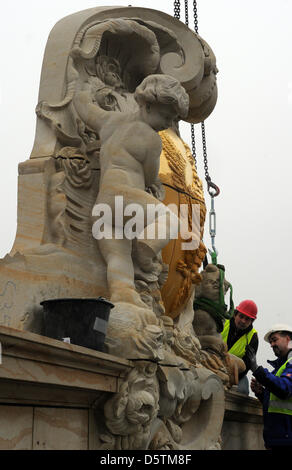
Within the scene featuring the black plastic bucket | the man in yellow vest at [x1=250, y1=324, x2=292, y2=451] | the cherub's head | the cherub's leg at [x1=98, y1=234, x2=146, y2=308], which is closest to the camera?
the black plastic bucket

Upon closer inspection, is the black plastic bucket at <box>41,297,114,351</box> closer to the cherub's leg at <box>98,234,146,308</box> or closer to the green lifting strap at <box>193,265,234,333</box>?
the cherub's leg at <box>98,234,146,308</box>

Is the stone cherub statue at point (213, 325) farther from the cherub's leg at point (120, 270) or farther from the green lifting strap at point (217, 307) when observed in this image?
the cherub's leg at point (120, 270)

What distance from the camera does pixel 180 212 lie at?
688 centimetres

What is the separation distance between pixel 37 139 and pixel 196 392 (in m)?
2.40

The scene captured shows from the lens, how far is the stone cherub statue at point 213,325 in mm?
7441

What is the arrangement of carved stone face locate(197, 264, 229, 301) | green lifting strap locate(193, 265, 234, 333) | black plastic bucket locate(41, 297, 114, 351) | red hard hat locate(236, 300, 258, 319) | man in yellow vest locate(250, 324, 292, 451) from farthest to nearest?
red hard hat locate(236, 300, 258, 319), carved stone face locate(197, 264, 229, 301), green lifting strap locate(193, 265, 234, 333), man in yellow vest locate(250, 324, 292, 451), black plastic bucket locate(41, 297, 114, 351)

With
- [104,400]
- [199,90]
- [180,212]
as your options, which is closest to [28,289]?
[104,400]

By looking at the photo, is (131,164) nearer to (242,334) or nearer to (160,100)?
(160,100)

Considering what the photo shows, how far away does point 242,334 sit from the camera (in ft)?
28.0

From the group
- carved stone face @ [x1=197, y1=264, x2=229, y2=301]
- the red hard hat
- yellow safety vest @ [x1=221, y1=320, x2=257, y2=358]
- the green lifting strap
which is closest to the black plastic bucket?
the green lifting strap

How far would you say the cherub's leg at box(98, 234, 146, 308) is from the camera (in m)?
5.29

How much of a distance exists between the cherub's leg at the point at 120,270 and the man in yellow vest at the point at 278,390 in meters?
1.98

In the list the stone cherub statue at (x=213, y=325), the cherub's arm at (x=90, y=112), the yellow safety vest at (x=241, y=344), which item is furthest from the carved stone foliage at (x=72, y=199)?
the yellow safety vest at (x=241, y=344)

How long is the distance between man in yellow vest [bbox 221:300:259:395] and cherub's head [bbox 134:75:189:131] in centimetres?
293
